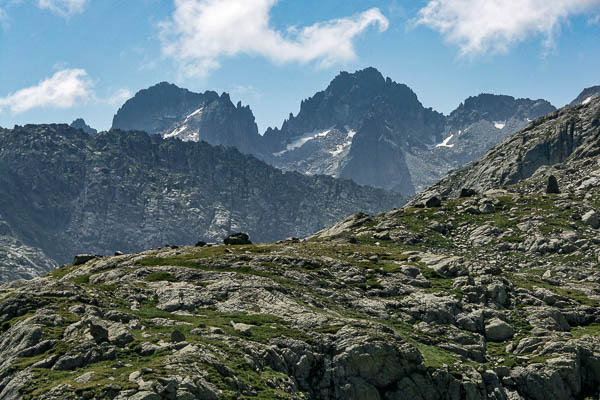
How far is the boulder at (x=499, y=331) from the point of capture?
209ft

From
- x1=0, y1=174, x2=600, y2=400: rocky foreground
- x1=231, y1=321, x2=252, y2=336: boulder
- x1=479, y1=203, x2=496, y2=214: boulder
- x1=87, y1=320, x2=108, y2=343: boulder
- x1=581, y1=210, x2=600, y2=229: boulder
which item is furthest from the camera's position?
x1=479, y1=203, x2=496, y2=214: boulder

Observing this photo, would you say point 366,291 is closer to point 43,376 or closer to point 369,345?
point 369,345

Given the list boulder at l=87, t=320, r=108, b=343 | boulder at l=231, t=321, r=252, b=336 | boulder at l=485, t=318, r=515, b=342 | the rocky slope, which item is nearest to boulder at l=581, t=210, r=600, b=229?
the rocky slope

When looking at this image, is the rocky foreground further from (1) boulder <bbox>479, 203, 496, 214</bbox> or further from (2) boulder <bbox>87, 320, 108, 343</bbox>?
(1) boulder <bbox>479, 203, 496, 214</bbox>

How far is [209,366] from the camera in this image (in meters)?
43.1

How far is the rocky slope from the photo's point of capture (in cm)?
4356

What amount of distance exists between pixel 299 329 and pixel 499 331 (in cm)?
2281

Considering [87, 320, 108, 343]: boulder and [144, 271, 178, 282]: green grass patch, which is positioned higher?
[144, 271, 178, 282]: green grass patch

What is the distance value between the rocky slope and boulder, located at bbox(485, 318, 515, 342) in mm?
114

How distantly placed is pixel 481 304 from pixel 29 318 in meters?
47.9

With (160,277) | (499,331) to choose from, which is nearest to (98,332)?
(160,277)

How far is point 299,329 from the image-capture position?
55.7 metres

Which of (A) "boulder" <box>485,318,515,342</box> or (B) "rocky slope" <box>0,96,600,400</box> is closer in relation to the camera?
(B) "rocky slope" <box>0,96,600,400</box>

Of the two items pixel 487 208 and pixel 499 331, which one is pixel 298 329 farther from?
pixel 487 208
